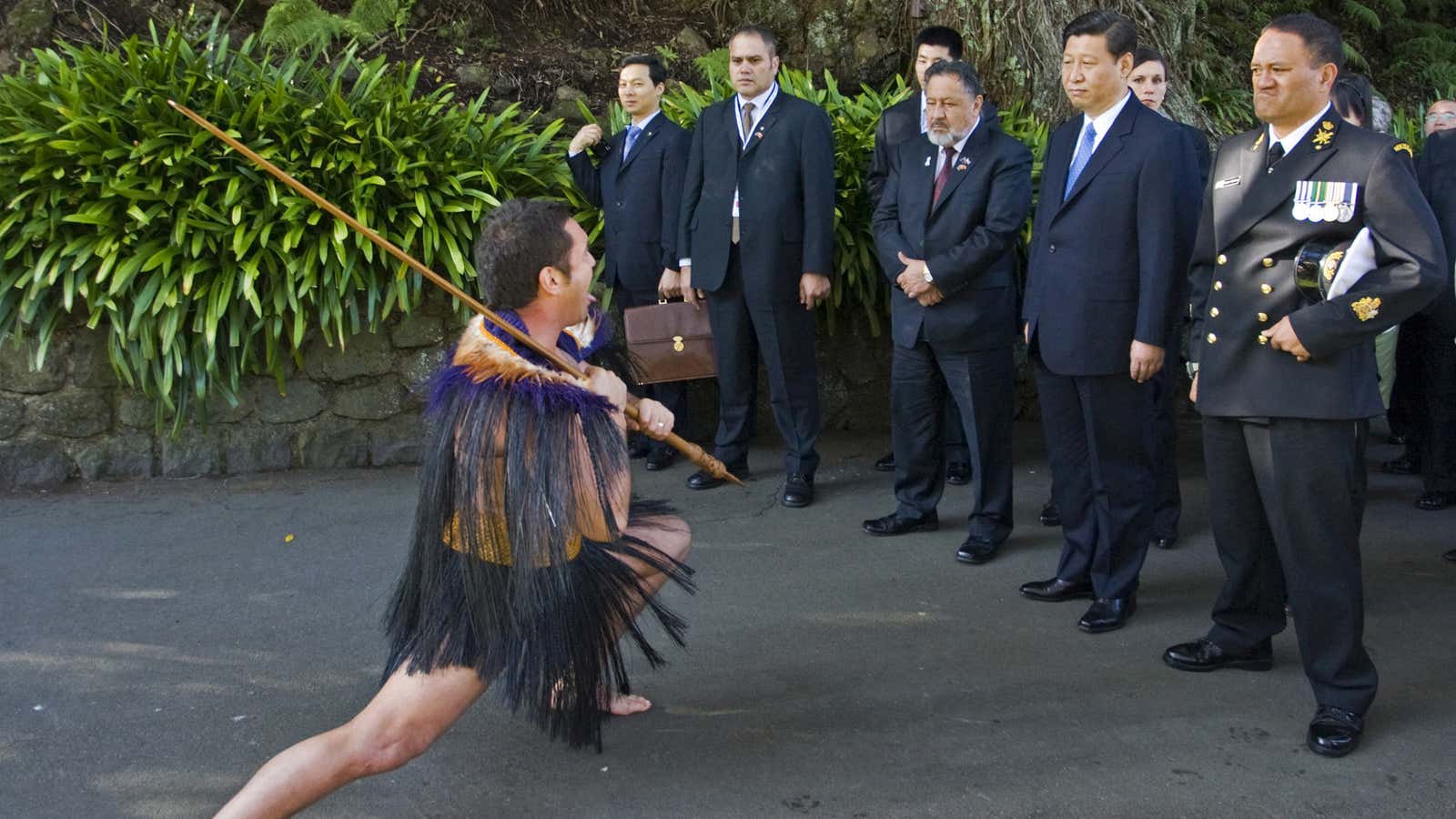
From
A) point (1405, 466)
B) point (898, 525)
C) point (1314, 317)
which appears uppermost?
point (1314, 317)

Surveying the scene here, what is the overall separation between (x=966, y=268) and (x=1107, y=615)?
1479 millimetres

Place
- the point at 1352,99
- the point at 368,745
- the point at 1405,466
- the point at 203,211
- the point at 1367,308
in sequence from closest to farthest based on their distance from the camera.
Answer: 1. the point at 368,745
2. the point at 1367,308
3. the point at 1352,99
4. the point at 203,211
5. the point at 1405,466

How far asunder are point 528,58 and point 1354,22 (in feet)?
23.6

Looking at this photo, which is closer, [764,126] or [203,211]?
[764,126]

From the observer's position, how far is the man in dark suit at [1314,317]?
356 cm

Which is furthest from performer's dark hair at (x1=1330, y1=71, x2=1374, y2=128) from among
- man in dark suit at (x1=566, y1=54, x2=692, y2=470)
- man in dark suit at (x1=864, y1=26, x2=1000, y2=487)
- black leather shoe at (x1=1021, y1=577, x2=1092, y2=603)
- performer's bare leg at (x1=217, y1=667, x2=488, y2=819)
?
performer's bare leg at (x1=217, y1=667, x2=488, y2=819)

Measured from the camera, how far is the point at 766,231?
245 inches

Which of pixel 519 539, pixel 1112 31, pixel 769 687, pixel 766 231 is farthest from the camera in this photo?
pixel 766 231

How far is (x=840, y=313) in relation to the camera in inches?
294

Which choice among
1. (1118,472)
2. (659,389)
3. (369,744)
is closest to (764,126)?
(659,389)

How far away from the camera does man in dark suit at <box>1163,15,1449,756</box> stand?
356cm

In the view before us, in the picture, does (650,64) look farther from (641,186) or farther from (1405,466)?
(1405,466)

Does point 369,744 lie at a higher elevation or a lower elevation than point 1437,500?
lower

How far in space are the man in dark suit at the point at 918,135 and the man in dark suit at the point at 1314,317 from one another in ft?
7.68
